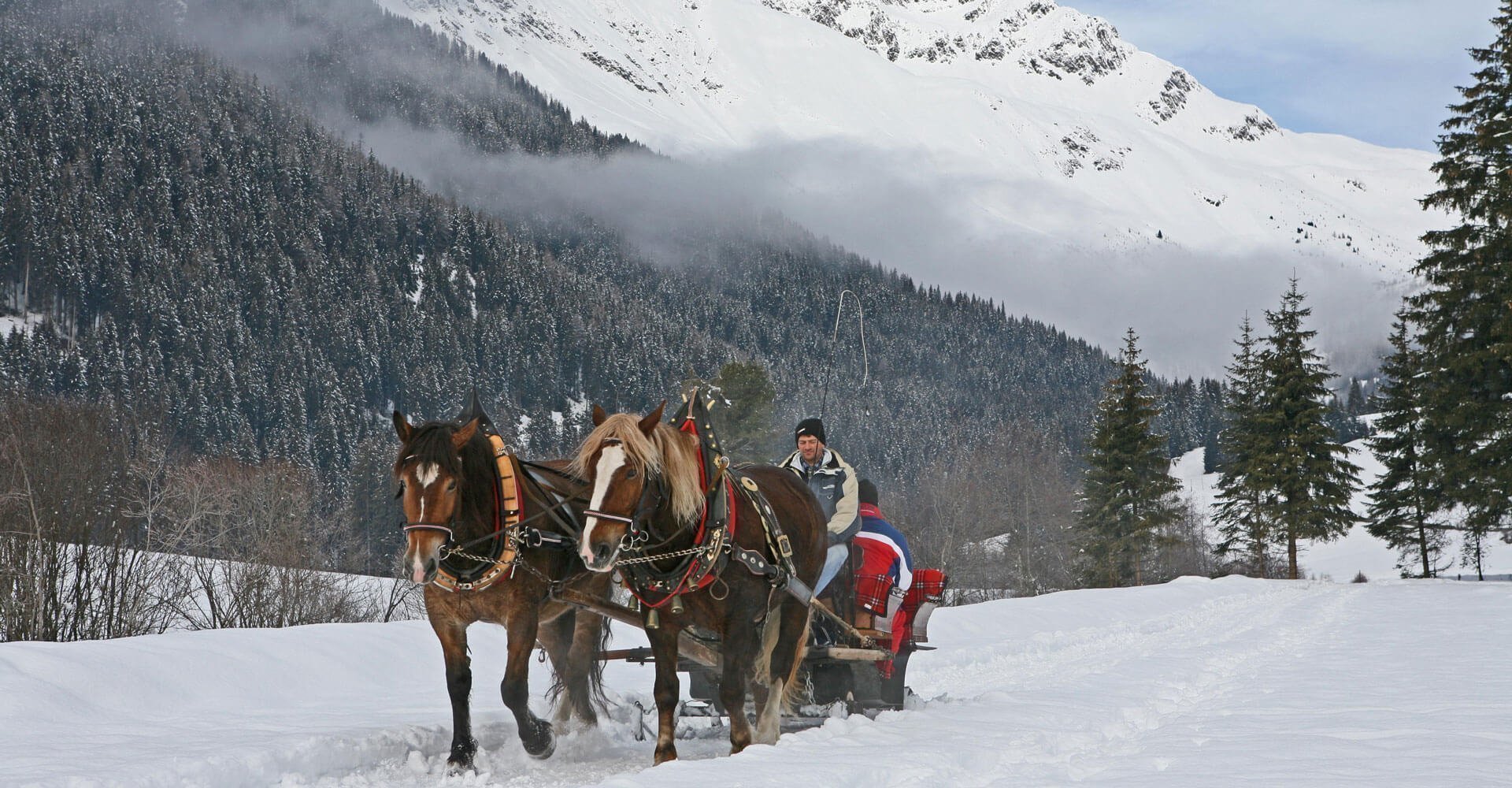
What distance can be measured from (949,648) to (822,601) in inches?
252

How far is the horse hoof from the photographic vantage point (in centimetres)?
673

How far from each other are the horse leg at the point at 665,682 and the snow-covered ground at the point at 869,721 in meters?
0.40

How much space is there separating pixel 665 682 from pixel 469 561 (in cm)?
130

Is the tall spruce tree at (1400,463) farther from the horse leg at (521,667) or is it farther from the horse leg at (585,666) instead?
the horse leg at (521,667)

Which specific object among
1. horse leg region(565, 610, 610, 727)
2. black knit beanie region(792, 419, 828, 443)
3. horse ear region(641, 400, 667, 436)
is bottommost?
horse leg region(565, 610, 610, 727)

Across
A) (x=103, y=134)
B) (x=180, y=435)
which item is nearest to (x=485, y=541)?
(x=180, y=435)

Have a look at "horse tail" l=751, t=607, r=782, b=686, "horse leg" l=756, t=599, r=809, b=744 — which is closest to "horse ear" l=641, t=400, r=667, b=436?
"horse tail" l=751, t=607, r=782, b=686

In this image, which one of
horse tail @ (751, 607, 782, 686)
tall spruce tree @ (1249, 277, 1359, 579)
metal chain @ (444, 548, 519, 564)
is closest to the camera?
metal chain @ (444, 548, 519, 564)

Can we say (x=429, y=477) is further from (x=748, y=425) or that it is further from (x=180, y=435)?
(x=180, y=435)

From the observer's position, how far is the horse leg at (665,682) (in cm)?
644

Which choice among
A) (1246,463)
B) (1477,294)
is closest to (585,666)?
(1477,294)

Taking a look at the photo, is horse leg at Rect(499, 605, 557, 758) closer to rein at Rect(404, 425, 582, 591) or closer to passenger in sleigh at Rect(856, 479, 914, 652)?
rein at Rect(404, 425, 582, 591)

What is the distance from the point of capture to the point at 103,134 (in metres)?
116

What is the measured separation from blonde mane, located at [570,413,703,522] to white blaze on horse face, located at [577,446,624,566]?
0.07 metres
